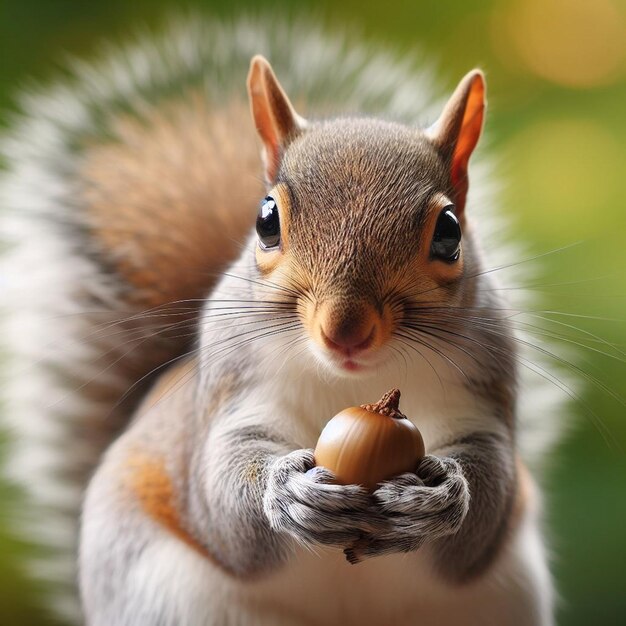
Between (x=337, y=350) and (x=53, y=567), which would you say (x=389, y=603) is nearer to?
(x=337, y=350)

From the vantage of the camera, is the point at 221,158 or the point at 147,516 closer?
the point at 147,516

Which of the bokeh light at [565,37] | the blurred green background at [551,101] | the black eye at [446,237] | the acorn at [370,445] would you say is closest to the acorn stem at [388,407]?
the acorn at [370,445]

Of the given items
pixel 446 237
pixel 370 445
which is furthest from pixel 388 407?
pixel 446 237

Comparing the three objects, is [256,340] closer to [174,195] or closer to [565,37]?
[174,195]

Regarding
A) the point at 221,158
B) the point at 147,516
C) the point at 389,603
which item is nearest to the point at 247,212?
the point at 221,158

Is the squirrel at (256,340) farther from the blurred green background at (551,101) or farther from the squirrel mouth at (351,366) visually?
the blurred green background at (551,101)

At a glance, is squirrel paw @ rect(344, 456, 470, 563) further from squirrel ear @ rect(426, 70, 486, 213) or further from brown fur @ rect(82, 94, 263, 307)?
brown fur @ rect(82, 94, 263, 307)
